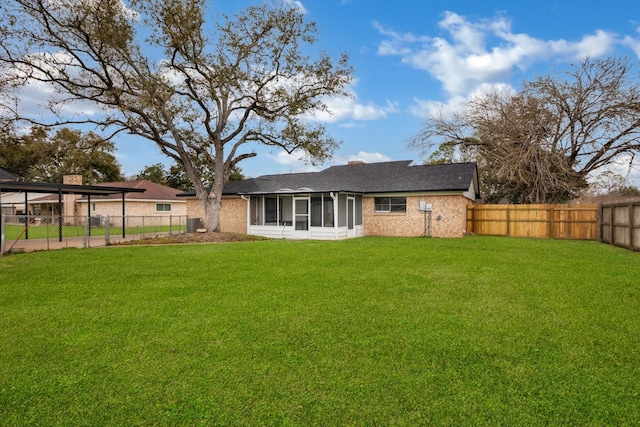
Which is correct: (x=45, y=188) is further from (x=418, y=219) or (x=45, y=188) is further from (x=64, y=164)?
(x=64, y=164)

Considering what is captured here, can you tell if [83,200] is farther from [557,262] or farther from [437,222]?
[557,262]

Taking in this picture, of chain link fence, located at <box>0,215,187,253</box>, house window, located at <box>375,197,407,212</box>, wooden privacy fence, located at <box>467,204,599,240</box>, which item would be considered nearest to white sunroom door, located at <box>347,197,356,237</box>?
house window, located at <box>375,197,407,212</box>

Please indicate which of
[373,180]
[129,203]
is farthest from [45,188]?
[373,180]

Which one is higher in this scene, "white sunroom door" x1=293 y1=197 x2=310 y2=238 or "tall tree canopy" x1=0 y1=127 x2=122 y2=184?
"tall tree canopy" x1=0 y1=127 x2=122 y2=184

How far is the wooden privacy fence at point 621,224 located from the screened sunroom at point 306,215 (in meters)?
10.4

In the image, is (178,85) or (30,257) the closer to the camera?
(30,257)

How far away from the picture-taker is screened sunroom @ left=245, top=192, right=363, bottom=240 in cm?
1734

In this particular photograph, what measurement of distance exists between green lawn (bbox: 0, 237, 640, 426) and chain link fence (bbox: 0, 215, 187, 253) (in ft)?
29.7

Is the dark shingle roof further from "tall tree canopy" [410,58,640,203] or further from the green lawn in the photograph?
the green lawn

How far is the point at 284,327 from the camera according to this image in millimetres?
4566

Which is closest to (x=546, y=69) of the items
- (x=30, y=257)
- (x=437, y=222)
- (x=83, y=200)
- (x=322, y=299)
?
(x=437, y=222)

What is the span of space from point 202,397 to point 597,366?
3.60m

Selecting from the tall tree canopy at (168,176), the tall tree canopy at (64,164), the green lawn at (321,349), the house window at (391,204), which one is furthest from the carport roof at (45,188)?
the tall tree canopy at (168,176)

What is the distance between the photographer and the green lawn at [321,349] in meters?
2.79
